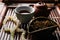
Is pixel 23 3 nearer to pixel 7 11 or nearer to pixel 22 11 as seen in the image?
pixel 7 11

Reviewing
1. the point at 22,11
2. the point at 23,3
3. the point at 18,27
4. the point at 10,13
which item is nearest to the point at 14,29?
the point at 18,27

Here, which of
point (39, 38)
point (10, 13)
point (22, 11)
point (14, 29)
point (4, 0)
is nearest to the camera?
point (39, 38)

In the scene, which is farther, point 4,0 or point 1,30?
point 4,0

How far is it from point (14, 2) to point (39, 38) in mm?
686

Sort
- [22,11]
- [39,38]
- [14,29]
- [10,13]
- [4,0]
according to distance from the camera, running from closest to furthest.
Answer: [39,38]
[14,29]
[22,11]
[10,13]
[4,0]

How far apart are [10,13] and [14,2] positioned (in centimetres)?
22

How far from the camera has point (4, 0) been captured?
4.88ft

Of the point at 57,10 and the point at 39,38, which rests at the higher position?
the point at 57,10

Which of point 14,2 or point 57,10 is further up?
point 14,2

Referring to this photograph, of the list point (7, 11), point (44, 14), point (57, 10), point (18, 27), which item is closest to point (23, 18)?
point (18, 27)

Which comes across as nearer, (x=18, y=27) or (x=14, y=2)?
(x=18, y=27)

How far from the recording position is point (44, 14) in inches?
45.9

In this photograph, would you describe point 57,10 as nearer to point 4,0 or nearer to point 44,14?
point 44,14

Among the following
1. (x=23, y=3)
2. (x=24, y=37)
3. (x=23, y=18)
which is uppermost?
(x=23, y=3)
